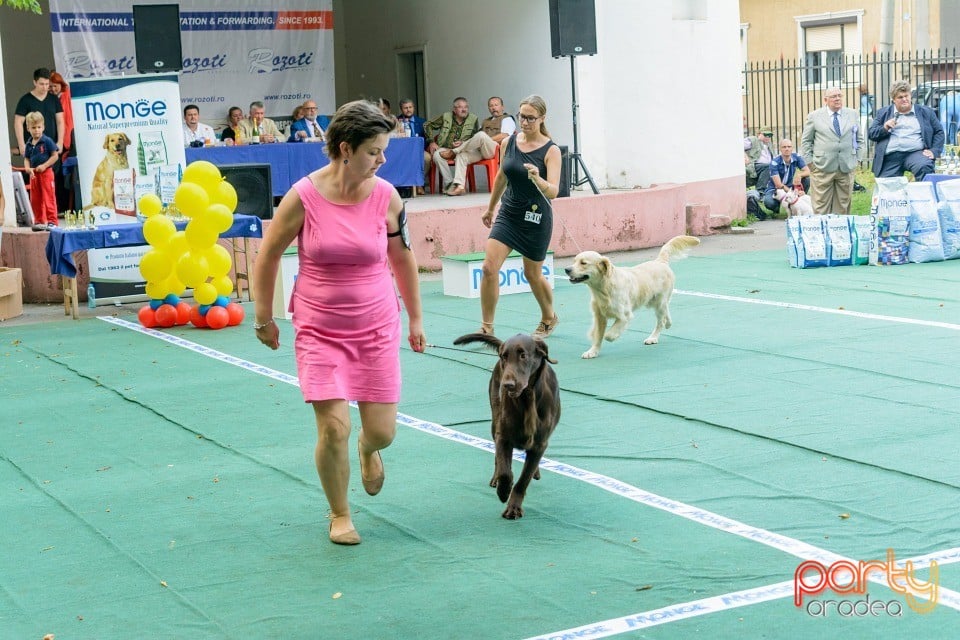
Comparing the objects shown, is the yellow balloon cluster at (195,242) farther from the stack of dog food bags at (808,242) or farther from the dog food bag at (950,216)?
the dog food bag at (950,216)

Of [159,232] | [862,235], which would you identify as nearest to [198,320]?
[159,232]

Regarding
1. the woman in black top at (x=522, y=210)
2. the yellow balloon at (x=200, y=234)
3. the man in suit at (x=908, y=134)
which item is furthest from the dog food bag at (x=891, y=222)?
the yellow balloon at (x=200, y=234)

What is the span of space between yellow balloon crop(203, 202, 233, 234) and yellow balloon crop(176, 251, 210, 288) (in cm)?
31

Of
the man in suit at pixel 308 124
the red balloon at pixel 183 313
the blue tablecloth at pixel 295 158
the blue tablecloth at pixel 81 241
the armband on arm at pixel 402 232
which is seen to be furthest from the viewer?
the man in suit at pixel 308 124

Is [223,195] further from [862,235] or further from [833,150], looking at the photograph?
[833,150]

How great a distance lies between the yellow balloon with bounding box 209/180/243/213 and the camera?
457 inches

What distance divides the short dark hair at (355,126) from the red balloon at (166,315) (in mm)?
7129

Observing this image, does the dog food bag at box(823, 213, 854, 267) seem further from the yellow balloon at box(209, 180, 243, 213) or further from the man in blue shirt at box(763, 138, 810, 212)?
the yellow balloon at box(209, 180, 243, 213)

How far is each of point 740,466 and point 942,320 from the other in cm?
480

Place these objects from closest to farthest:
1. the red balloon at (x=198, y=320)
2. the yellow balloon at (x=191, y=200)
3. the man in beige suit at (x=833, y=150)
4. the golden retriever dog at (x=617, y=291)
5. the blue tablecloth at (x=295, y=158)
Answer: the golden retriever dog at (x=617, y=291) < the yellow balloon at (x=191, y=200) < the red balloon at (x=198, y=320) < the man in beige suit at (x=833, y=150) < the blue tablecloth at (x=295, y=158)

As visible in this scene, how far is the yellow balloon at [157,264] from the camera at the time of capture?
1148 centimetres

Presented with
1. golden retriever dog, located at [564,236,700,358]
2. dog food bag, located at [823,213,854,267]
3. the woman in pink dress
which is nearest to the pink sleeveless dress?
the woman in pink dress

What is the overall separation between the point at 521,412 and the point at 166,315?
6890mm

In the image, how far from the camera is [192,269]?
448 inches
